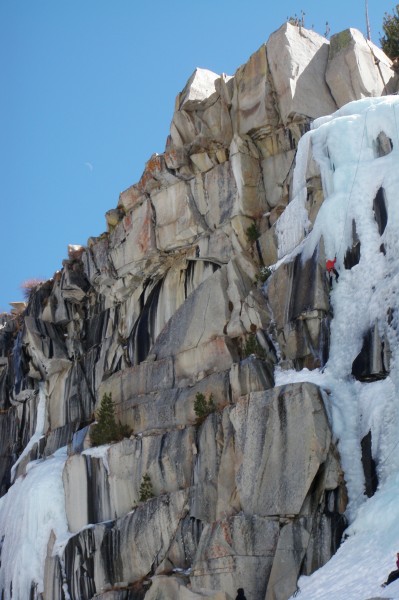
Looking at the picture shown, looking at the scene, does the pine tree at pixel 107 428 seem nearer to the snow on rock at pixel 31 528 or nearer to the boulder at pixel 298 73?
the snow on rock at pixel 31 528

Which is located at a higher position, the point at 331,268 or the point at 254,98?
the point at 254,98

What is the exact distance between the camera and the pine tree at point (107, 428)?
31922mm

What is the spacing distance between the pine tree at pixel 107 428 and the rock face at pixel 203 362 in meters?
0.34

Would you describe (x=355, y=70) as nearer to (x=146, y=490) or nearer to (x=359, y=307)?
(x=359, y=307)

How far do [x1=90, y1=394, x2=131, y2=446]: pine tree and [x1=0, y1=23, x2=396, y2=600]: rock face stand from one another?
1.12 feet

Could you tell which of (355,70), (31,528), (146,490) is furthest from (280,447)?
(355,70)

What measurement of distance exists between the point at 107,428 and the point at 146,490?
3446 mm

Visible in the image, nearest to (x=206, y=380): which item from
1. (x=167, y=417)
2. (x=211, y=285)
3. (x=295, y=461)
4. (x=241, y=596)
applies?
(x=167, y=417)

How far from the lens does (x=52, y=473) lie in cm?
3456

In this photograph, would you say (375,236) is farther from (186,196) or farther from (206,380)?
(186,196)

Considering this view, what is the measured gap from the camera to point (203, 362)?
30906 millimetres

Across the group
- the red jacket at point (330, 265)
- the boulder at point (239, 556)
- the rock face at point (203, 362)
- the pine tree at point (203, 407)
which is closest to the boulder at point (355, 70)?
the rock face at point (203, 362)

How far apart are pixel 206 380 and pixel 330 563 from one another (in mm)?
8287

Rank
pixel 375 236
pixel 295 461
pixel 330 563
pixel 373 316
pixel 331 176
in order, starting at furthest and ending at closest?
pixel 331 176
pixel 375 236
pixel 373 316
pixel 295 461
pixel 330 563
